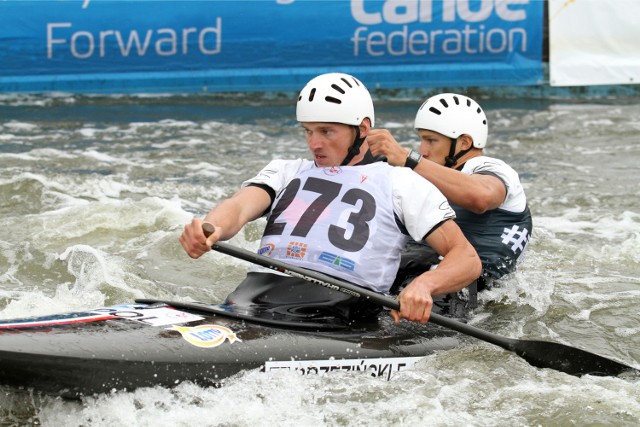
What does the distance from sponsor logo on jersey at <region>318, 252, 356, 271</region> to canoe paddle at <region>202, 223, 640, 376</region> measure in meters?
0.13

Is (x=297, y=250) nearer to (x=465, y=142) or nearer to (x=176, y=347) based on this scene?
(x=176, y=347)

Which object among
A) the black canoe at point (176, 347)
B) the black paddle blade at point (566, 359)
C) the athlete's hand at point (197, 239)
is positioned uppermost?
the athlete's hand at point (197, 239)

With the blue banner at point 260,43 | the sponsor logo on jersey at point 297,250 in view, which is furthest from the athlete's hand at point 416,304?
the blue banner at point 260,43

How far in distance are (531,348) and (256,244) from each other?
3.27 metres

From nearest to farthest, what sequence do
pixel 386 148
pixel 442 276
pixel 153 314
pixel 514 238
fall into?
pixel 153 314 < pixel 442 276 < pixel 386 148 < pixel 514 238

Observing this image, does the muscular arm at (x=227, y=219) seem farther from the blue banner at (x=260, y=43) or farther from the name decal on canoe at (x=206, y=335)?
the blue banner at (x=260, y=43)

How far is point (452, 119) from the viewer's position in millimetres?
6086

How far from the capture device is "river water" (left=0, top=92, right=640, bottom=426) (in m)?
4.48

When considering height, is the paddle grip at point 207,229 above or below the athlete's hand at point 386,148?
below

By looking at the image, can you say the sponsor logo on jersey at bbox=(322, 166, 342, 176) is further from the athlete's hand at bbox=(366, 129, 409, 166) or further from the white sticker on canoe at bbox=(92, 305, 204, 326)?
the white sticker on canoe at bbox=(92, 305, 204, 326)

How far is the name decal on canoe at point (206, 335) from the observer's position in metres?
4.34

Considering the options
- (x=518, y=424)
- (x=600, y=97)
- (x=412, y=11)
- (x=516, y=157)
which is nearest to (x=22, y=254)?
(x=518, y=424)

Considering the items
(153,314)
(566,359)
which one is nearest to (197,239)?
(153,314)

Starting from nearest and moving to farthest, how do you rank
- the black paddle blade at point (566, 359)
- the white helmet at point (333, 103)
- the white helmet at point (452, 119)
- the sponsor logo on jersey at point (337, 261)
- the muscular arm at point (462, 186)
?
the sponsor logo on jersey at point (337, 261)
the black paddle blade at point (566, 359)
the white helmet at point (333, 103)
the muscular arm at point (462, 186)
the white helmet at point (452, 119)
